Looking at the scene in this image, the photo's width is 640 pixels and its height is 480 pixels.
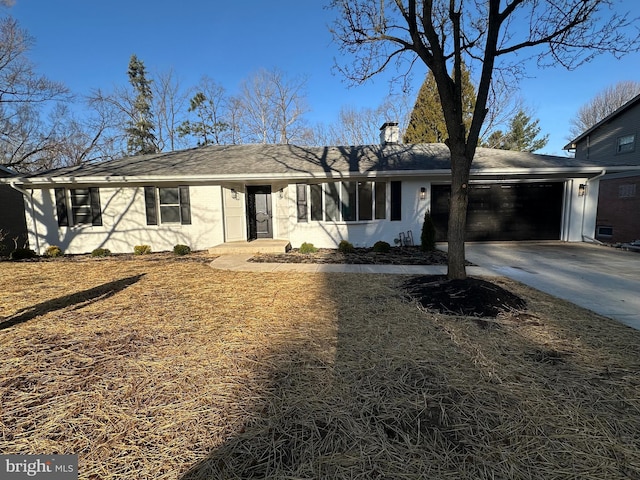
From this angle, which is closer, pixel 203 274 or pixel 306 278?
pixel 306 278

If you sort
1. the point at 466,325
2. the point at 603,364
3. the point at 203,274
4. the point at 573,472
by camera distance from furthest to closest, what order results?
the point at 203,274 → the point at 466,325 → the point at 603,364 → the point at 573,472

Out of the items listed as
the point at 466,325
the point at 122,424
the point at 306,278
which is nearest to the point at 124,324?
the point at 122,424

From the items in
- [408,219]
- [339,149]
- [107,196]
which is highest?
[339,149]

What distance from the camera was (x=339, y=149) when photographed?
485 inches

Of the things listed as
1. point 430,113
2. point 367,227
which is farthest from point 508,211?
point 430,113

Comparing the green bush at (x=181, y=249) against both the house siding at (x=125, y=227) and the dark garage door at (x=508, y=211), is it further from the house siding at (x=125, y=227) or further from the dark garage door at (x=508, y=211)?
the dark garage door at (x=508, y=211)

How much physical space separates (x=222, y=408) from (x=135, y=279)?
5032mm

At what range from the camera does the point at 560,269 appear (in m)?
6.55

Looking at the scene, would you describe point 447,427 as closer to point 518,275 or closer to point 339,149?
point 518,275

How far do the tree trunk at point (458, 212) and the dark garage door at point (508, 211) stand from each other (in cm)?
617

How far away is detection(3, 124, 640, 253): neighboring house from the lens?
9445 mm

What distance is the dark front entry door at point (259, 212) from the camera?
35.5 ft

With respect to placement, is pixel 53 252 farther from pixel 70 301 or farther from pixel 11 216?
pixel 70 301

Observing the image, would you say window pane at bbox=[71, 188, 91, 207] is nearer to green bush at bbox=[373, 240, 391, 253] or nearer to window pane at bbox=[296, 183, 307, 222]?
window pane at bbox=[296, 183, 307, 222]
